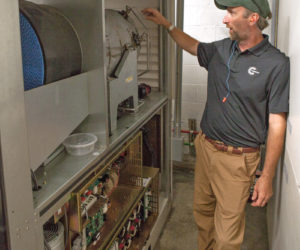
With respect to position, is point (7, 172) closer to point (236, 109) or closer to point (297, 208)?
point (297, 208)

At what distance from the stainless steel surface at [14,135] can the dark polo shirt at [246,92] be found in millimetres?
1288

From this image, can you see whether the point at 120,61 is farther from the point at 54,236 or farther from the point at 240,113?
the point at 54,236

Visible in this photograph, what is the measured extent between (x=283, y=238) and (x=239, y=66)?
96 cm

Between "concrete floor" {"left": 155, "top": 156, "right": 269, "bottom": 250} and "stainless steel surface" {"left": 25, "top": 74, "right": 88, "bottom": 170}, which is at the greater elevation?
"stainless steel surface" {"left": 25, "top": 74, "right": 88, "bottom": 170}

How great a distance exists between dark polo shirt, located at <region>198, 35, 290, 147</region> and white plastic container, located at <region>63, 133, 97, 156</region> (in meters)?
0.85

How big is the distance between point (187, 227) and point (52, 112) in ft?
6.37

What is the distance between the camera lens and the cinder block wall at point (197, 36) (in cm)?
337

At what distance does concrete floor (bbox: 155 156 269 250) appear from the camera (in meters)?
2.56

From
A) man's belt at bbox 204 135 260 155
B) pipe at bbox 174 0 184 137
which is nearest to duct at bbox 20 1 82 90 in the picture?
man's belt at bbox 204 135 260 155

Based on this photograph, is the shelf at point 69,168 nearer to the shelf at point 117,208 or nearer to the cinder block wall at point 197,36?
the shelf at point 117,208

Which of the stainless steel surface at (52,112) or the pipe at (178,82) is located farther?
the pipe at (178,82)

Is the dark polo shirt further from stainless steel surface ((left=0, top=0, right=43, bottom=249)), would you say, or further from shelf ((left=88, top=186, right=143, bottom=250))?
stainless steel surface ((left=0, top=0, right=43, bottom=249))

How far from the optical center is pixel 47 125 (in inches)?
46.8

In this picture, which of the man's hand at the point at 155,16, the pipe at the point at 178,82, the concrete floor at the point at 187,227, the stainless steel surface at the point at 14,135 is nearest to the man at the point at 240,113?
the man's hand at the point at 155,16
